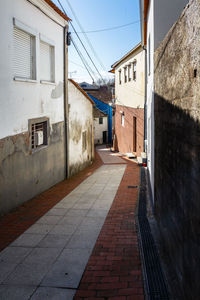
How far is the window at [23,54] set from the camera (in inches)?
340

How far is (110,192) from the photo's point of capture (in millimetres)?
10250

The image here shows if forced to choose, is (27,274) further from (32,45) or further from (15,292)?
(32,45)

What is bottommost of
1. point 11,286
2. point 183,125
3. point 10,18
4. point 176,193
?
point 11,286

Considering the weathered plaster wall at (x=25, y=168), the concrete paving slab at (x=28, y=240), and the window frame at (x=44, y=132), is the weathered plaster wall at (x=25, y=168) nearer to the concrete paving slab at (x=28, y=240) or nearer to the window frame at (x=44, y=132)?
the window frame at (x=44, y=132)

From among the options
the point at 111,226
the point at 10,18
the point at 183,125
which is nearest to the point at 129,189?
the point at 111,226

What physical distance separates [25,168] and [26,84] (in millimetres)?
2349

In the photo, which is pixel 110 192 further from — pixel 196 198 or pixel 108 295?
pixel 196 198

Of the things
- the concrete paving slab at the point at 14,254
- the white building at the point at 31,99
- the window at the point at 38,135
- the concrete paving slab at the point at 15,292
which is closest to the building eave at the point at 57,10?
the white building at the point at 31,99

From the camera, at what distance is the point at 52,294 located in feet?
13.3

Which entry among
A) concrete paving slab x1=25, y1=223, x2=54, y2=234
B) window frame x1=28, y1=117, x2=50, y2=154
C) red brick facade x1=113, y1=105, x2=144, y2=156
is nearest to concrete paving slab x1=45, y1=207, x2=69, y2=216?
→ concrete paving slab x1=25, y1=223, x2=54, y2=234

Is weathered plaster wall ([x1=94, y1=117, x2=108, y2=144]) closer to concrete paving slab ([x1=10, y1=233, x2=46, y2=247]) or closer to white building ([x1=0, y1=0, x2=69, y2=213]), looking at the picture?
white building ([x1=0, y1=0, x2=69, y2=213])

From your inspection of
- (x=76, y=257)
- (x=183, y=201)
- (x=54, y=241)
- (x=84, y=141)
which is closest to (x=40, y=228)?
(x=54, y=241)

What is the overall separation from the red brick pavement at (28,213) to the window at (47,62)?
381cm

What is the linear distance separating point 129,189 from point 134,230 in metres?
4.23
